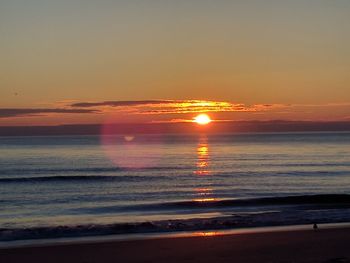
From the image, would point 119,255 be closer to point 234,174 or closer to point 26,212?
point 26,212

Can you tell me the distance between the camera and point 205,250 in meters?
12.6

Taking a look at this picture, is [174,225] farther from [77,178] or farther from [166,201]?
[77,178]

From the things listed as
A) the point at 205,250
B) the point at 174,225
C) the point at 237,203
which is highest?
the point at 237,203

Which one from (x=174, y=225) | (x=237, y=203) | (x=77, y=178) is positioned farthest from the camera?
(x=77, y=178)

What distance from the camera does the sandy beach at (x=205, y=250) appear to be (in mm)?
11648

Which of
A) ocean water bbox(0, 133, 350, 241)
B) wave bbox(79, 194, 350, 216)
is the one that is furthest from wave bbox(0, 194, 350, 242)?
wave bbox(79, 194, 350, 216)

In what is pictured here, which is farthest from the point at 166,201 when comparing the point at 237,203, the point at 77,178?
the point at 77,178

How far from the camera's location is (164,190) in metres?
33.3

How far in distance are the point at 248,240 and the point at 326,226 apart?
4.43m

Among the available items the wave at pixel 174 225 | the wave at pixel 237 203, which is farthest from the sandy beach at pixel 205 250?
the wave at pixel 237 203

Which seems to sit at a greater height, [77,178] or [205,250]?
[77,178]

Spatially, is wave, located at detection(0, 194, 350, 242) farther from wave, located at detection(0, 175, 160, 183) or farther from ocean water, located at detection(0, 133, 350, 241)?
wave, located at detection(0, 175, 160, 183)

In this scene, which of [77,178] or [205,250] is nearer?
[205,250]

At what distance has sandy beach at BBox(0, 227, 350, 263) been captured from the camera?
1165 centimetres
